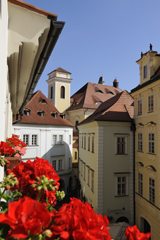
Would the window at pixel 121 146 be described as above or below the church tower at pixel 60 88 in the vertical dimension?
below

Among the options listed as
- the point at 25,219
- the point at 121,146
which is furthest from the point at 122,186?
the point at 25,219

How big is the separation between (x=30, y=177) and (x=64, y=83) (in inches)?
1795

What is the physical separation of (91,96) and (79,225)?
4249 centimetres

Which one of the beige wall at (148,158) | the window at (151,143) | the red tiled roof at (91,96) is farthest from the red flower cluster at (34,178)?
the red tiled roof at (91,96)

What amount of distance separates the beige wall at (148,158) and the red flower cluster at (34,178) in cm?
1345

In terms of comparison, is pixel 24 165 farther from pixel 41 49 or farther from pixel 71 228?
pixel 41 49

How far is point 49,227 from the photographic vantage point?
102 centimetres

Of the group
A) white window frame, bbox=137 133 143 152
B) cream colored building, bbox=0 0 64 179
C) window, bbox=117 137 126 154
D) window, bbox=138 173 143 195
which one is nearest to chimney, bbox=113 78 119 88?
window, bbox=117 137 126 154

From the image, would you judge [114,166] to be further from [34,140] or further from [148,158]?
[34,140]

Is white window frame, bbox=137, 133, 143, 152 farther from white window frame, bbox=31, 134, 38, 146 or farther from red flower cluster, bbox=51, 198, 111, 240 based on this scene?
red flower cluster, bbox=51, 198, 111, 240

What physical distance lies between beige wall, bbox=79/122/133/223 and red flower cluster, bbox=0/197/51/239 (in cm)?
1667

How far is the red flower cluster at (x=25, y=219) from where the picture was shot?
859mm

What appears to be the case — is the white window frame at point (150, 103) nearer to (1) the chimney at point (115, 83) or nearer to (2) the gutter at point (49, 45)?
(2) the gutter at point (49, 45)

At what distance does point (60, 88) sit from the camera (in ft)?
151
